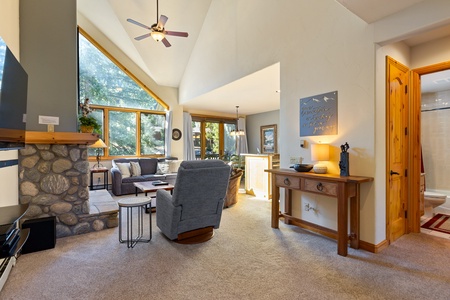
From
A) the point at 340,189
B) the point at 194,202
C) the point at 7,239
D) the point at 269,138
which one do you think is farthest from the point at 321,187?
the point at 269,138

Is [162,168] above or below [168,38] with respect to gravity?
below

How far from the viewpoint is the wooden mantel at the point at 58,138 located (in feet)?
9.03

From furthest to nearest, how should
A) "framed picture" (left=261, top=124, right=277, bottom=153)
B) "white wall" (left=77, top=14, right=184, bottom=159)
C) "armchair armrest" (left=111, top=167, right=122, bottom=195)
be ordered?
"framed picture" (left=261, top=124, right=277, bottom=153) → "white wall" (left=77, top=14, right=184, bottom=159) → "armchair armrest" (left=111, top=167, right=122, bottom=195)

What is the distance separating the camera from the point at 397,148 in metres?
2.87

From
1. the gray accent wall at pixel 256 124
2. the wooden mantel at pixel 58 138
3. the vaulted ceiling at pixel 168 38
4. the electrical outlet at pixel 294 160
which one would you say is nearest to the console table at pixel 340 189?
the electrical outlet at pixel 294 160

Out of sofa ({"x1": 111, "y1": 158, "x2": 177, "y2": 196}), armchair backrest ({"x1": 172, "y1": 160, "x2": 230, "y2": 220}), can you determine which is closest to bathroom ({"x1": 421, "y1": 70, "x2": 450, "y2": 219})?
armchair backrest ({"x1": 172, "y1": 160, "x2": 230, "y2": 220})

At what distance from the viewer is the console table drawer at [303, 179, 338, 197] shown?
101 inches

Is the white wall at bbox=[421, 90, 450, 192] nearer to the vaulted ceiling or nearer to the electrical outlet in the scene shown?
the vaulted ceiling

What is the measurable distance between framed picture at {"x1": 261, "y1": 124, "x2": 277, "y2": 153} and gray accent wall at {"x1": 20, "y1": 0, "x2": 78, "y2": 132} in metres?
6.30

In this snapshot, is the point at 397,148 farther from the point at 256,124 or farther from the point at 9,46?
the point at 256,124

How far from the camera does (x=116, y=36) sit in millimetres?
5961

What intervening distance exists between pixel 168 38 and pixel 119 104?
8.05 feet

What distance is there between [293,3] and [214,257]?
11.8 ft

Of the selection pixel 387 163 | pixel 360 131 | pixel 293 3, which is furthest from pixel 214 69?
pixel 387 163
